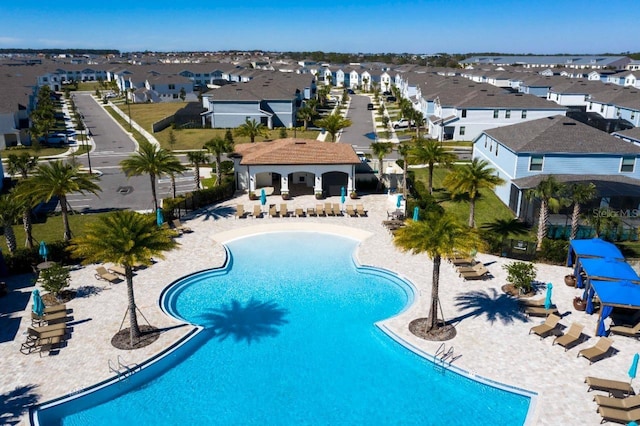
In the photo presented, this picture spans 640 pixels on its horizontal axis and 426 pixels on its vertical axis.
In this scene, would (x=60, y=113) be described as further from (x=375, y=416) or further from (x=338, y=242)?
(x=375, y=416)

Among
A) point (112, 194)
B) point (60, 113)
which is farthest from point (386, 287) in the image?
point (60, 113)

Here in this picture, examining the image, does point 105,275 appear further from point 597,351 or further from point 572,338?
point 597,351

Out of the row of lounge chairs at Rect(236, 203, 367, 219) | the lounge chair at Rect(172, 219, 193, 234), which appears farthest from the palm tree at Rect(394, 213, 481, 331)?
the lounge chair at Rect(172, 219, 193, 234)

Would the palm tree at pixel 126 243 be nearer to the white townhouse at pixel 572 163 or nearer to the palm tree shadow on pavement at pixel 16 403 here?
the palm tree shadow on pavement at pixel 16 403

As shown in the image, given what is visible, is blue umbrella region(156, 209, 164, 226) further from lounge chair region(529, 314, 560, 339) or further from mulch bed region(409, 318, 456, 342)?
lounge chair region(529, 314, 560, 339)

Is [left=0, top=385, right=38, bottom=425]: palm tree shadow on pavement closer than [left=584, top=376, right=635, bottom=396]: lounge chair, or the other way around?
[left=0, top=385, right=38, bottom=425]: palm tree shadow on pavement
